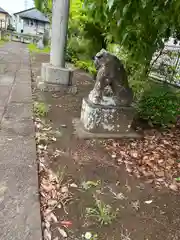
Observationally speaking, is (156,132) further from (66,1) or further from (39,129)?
(66,1)

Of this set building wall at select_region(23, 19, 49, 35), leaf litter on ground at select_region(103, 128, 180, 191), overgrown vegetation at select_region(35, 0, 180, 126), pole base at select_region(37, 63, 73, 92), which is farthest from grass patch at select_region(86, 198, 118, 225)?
building wall at select_region(23, 19, 49, 35)

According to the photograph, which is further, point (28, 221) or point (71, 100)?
point (71, 100)

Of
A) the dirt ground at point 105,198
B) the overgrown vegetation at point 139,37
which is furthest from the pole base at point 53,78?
the dirt ground at point 105,198

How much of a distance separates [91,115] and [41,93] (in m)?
2.24

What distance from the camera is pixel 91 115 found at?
9.96 ft

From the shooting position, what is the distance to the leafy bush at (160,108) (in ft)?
11.8

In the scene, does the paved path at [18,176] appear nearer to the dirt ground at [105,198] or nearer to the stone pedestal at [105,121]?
the dirt ground at [105,198]

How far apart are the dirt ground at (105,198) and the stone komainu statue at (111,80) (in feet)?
2.27

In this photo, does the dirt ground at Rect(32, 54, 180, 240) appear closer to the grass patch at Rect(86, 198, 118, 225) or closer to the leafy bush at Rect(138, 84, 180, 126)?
the grass patch at Rect(86, 198, 118, 225)

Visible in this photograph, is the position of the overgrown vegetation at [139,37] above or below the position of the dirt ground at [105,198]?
above

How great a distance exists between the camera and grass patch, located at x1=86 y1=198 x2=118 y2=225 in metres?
1.65

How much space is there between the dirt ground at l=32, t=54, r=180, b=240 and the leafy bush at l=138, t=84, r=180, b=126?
1.28 m

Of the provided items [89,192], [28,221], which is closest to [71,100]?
[89,192]

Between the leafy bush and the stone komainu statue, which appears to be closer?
the stone komainu statue
